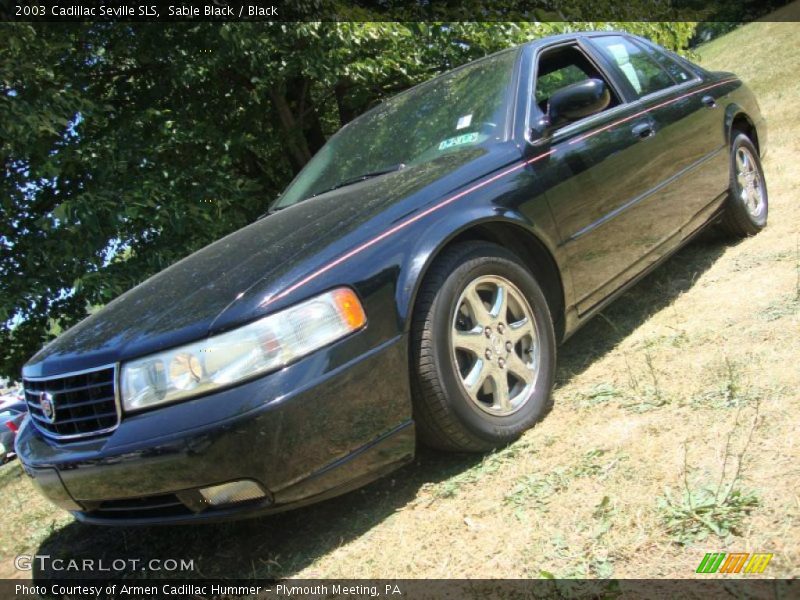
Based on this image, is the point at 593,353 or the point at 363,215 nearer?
the point at 363,215

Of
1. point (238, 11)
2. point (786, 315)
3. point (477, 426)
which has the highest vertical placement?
point (238, 11)

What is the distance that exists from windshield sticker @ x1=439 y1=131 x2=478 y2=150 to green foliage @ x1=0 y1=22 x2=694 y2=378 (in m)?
3.55

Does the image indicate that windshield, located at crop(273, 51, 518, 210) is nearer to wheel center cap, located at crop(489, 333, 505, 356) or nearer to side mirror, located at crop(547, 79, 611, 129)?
side mirror, located at crop(547, 79, 611, 129)

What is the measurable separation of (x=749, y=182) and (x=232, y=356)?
415 cm

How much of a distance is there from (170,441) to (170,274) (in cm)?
116

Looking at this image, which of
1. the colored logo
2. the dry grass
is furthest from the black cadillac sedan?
the colored logo

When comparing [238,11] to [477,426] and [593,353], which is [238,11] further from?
[477,426]

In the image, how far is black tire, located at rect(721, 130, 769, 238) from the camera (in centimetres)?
466

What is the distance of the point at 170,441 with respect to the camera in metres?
2.19

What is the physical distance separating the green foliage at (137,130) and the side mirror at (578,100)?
3952mm

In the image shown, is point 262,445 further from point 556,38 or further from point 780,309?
point 556,38

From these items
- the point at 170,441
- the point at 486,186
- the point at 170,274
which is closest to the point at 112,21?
the point at 170,274

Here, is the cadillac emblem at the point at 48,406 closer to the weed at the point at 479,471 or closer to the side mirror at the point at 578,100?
the weed at the point at 479,471

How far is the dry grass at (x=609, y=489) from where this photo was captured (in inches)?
78.8
